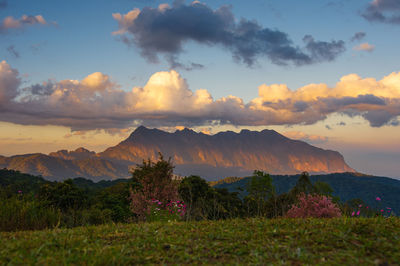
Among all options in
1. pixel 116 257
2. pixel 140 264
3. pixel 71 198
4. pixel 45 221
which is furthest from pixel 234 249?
pixel 71 198

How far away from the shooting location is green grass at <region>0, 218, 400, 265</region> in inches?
200

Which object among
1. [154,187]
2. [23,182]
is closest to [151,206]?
[154,187]

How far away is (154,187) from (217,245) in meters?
14.1

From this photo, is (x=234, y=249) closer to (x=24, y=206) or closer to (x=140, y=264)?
(x=140, y=264)

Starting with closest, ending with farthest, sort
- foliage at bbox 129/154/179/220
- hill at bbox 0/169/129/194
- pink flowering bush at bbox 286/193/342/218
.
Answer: pink flowering bush at bbox 286/193/342/218 < foliage at bbox 129/154/179/220 < hill at bbox 0/169/129/194

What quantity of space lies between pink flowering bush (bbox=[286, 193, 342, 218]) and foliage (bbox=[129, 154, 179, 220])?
7.33 metres

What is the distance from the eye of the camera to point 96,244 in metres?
6.08

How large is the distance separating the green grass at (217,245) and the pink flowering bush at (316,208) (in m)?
4.20

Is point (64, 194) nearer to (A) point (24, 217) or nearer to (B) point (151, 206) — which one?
(B) point (151, 206)

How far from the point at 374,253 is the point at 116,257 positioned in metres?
4.12

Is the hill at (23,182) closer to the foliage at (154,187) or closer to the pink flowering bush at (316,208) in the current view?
the foliage at (154,187)

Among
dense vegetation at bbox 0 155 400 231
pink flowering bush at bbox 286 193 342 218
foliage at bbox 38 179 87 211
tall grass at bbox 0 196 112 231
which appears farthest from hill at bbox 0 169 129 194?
pink flowering bush at bbox 286 193 342 218

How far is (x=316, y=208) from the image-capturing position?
462 inches

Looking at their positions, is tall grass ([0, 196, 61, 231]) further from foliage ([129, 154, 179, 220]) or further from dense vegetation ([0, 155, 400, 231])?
foliage ([129, 154, 179, 220])
